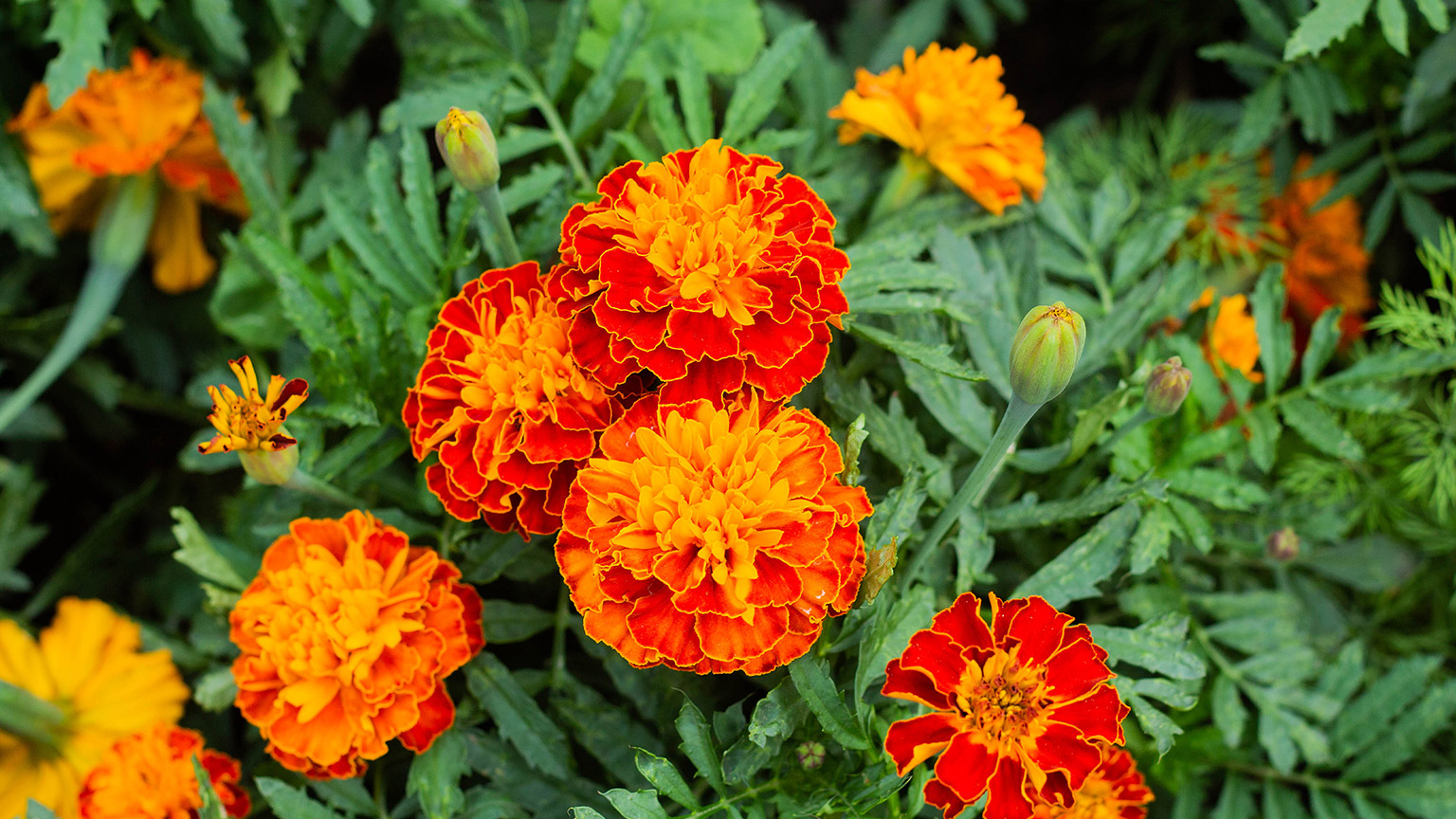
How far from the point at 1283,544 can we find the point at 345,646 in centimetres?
74

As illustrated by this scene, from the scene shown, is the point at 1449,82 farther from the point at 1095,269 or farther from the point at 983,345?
the point at 983,345

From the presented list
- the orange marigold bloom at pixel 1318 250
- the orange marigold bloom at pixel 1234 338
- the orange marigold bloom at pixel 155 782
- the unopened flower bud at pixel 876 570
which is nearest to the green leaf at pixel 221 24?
the orange marigold bloom at pixel 155 782

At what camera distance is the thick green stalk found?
1052mm

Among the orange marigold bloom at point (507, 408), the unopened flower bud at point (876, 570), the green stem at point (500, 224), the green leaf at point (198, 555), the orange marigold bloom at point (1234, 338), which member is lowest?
the green leaf at point (198, 555)

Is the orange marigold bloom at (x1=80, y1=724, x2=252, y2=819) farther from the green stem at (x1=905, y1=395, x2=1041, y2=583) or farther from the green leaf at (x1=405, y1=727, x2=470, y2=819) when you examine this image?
the green stem at (x1=905, y1=395, x2=1041, y2=583)

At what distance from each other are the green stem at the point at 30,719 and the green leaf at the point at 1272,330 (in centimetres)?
107

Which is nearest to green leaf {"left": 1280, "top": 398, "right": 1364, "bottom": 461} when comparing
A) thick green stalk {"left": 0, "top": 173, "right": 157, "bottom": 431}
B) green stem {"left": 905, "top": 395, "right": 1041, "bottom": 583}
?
green stem {"left": 905, "top": 395, "right": 1041, "bottom": 583}

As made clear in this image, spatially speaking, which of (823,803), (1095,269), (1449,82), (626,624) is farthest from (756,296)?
(1449,82)

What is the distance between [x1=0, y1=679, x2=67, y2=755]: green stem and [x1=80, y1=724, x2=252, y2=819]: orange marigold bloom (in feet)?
0.43

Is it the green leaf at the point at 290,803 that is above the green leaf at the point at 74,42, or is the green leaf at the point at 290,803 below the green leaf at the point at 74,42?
below

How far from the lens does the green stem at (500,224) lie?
0.70 metres

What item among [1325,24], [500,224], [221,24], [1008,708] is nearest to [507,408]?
[500,224]

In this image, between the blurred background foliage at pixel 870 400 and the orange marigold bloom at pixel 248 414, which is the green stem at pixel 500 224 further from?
the orange marigold bloom at pixel 248 414

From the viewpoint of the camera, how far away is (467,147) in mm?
644
